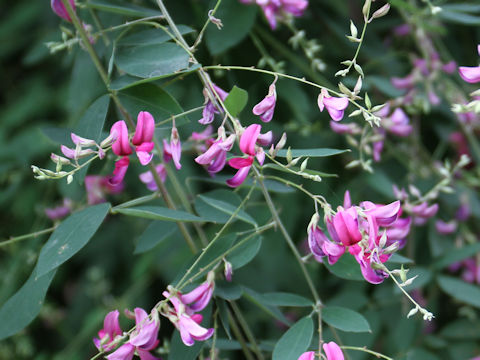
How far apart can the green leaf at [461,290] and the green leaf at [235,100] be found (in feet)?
2.50

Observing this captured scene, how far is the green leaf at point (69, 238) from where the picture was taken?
0.85 metres

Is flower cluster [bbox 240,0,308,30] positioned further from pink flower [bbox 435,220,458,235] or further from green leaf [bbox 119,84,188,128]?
pink flower [bbox 435,220,458,235]

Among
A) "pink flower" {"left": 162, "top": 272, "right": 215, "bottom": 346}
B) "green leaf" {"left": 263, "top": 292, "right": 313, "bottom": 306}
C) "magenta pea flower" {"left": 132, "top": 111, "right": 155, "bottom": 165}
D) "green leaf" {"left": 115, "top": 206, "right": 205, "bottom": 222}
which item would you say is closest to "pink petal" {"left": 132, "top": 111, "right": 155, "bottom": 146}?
"magenta pea flower" {"left": 132, "top": 111, "right": 155, "bottom": 165}

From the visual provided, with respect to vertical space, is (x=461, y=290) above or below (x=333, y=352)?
below

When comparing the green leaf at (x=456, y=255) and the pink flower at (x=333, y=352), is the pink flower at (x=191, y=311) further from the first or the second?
the green leaf at (x=456, y=255)

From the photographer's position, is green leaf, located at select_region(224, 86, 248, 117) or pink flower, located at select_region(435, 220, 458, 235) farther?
pink flower, located at select_region(435, 220, 458, 235)

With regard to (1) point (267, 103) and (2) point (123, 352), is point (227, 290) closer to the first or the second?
(2) point (123, 352)

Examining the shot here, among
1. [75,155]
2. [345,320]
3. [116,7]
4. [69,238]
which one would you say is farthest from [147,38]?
[345,320]

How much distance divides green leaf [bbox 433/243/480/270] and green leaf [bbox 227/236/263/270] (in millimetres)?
639

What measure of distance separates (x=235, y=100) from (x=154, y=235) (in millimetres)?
349

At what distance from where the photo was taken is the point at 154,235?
1.11 metres

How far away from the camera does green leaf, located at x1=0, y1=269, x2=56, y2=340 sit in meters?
0.95

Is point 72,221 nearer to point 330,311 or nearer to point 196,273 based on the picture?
point 196,273

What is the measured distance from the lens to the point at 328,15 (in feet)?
5.26
